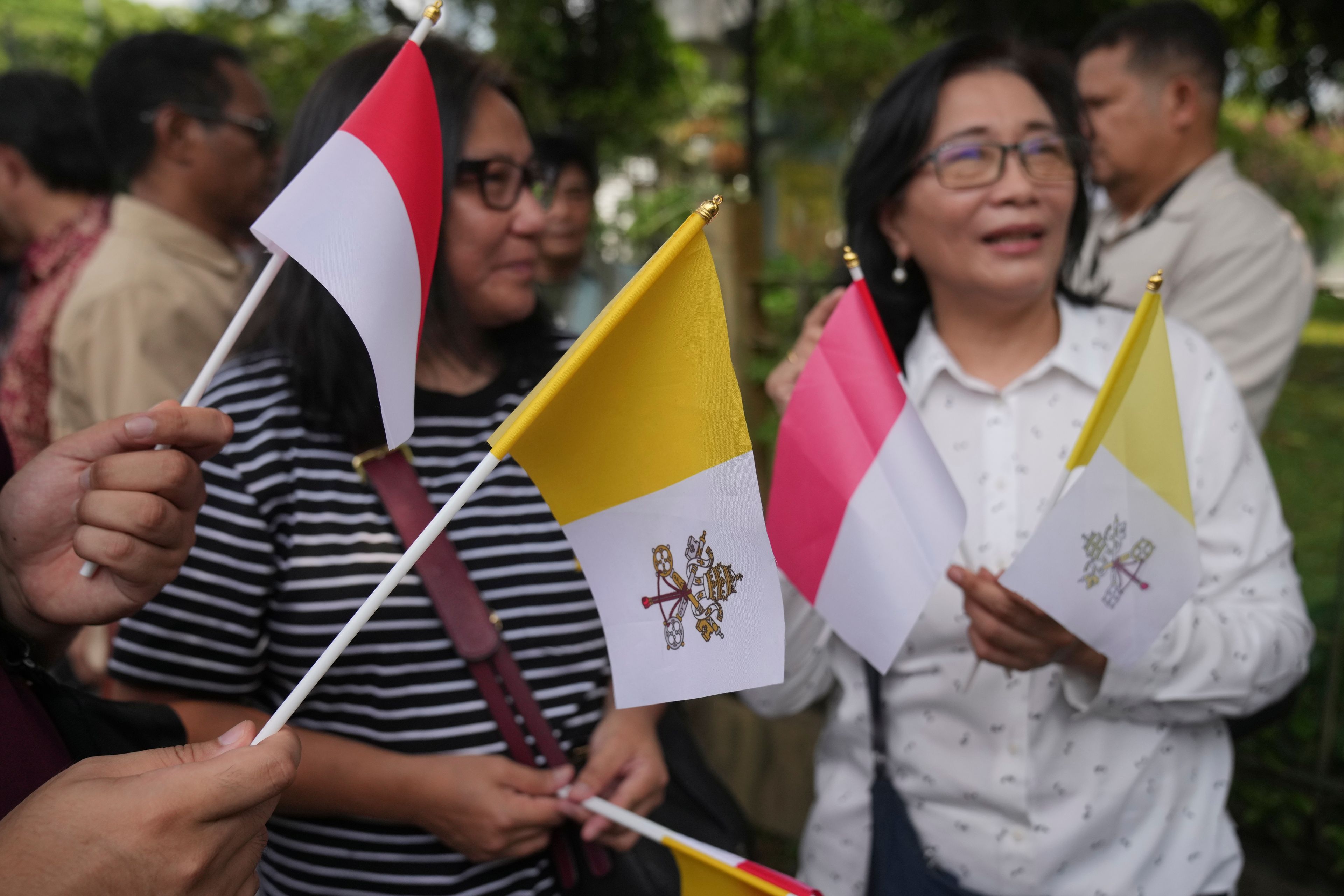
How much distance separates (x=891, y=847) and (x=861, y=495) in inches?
28.3

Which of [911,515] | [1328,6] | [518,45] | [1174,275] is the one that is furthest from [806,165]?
[911,515]

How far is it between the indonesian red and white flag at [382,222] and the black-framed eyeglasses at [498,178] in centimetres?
42

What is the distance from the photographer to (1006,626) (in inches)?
55.8

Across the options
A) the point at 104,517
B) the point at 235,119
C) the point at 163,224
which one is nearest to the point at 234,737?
the point at 104,517

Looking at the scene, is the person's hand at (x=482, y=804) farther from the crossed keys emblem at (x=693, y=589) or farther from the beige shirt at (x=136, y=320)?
the beige shirt at (x=136, y=320)

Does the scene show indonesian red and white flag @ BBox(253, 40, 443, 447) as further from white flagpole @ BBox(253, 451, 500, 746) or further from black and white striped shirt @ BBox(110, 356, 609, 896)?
black and white striped shirt @ BBox(110, 356, 609, 896)

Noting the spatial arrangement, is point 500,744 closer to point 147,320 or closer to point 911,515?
point 911,515

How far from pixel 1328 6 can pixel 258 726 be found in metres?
4.61

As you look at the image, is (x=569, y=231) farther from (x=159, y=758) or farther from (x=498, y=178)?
(x=159, y=758)

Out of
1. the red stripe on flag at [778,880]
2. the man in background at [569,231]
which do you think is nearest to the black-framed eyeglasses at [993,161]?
the red stripe on flag at [778,880]

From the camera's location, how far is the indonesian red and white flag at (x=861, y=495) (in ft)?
4.58

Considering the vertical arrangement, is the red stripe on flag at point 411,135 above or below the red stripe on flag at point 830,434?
above

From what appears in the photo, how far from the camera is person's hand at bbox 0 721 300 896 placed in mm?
808

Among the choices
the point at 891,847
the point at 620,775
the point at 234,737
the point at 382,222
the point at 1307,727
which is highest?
the point at 382,222
